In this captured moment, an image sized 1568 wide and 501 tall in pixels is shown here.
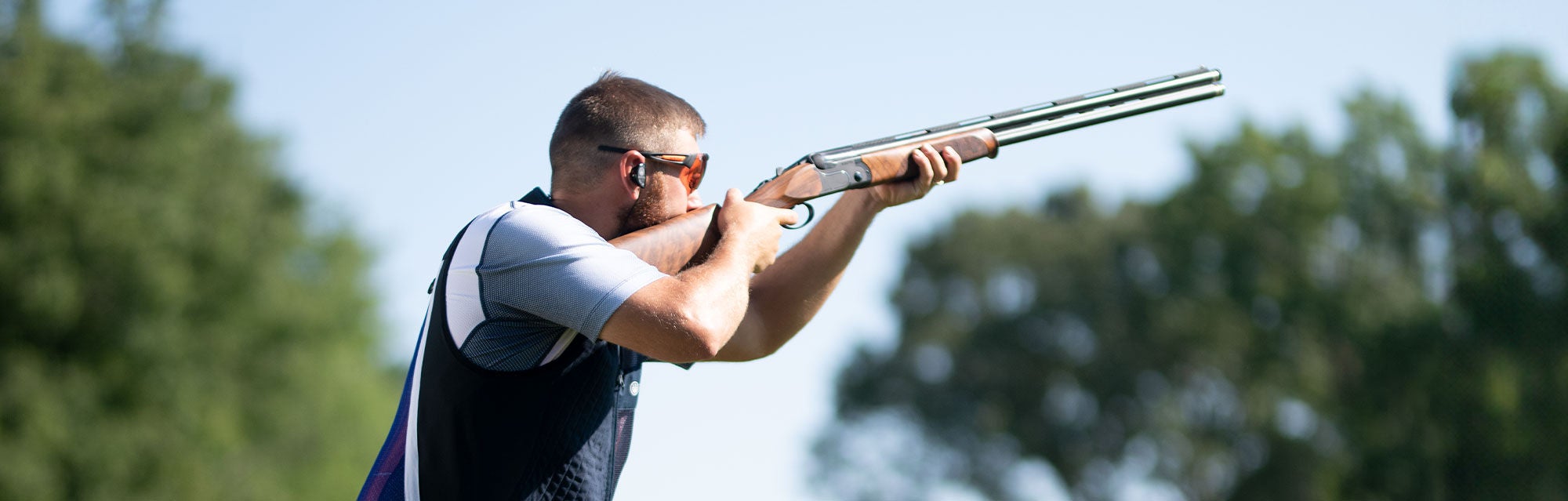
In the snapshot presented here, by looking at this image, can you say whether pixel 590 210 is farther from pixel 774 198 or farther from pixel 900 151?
pixel 900 151

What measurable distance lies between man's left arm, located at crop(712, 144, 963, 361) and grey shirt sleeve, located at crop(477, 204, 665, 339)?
150cm

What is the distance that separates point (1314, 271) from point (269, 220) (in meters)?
29.1

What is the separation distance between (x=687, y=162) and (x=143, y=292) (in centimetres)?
2731

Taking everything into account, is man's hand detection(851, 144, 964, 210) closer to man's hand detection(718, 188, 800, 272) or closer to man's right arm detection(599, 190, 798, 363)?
man's hand detection(718, 188, 800, 272)

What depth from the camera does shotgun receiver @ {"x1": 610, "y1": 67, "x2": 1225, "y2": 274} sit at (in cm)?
A: 464

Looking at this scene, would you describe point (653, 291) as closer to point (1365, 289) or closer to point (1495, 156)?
point (1495, 156)

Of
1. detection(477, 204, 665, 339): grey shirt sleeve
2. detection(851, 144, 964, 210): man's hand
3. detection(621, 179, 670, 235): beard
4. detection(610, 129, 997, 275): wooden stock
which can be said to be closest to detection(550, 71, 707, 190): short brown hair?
detection(621, 179, 670, 235): beard

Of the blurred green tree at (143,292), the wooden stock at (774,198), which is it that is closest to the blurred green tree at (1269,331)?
the blurred green tree at (143,292)

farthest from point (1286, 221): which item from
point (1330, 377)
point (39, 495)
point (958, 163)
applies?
point (958, 163)

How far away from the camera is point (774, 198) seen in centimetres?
554

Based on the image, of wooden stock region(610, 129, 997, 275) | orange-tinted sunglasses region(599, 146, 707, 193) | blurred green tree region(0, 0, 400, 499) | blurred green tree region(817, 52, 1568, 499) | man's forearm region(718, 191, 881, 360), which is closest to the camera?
wooden stock region(610, 129, 997, 275)

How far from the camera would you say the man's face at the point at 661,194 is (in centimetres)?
472

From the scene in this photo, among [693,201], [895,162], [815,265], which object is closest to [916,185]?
[895,162]

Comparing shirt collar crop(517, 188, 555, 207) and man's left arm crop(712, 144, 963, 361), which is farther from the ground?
shirt collar crop(517, 188, 555, 207)
